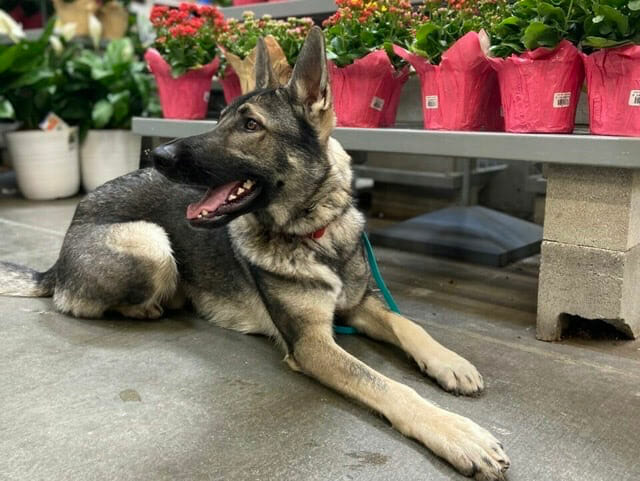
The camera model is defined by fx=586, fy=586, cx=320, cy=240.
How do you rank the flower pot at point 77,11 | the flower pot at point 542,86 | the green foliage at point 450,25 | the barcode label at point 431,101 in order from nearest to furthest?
the flower pot at point 542,86, the green foliage at point 450,25, the barcode label at point 431,101, the flower pot at point 77,11

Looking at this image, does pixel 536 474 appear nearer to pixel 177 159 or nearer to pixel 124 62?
pixel 177 159

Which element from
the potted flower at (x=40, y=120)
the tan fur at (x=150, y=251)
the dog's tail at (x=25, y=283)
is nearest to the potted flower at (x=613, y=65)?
the tan fur at (x=150, y=251)

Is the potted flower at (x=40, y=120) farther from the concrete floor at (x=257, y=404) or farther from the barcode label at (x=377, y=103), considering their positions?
the barcode label at (x=377, y=103)

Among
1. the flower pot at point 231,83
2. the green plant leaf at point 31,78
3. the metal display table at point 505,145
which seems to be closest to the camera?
the metal display table at point 505,145

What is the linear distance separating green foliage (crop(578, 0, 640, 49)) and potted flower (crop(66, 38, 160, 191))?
3.68 metres

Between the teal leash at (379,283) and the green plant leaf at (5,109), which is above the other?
the green plant leaf at (5,109)

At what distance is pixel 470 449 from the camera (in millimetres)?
1376

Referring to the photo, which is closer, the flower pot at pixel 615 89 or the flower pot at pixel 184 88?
the flower pot at pixel 615 89

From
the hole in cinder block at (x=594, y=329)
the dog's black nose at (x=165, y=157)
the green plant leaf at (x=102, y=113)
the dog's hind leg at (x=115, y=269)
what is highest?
→ the green plant leaf at (x=102, y=113)

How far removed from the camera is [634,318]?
217 cm

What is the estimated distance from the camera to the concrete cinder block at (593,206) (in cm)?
200

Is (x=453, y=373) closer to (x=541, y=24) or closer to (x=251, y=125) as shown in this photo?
(x=251, y=125)

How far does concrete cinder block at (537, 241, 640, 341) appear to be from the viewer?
2.05 meters

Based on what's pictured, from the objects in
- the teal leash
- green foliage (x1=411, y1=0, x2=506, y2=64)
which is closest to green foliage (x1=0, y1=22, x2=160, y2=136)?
green foliage (x1=411, y1=0, x2=506, y2=64)
